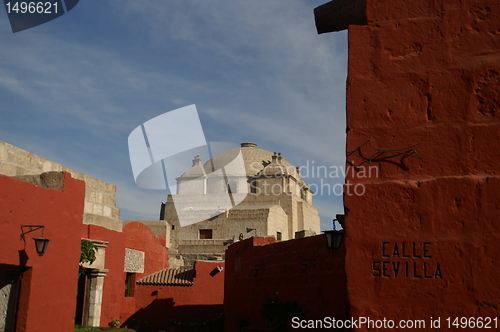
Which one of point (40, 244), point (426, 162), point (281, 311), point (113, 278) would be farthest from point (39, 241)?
point (113, 278)

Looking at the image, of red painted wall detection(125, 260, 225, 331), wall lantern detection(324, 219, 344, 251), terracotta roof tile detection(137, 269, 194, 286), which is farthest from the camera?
terracotta roof tile detection(137, 269, 194, 286)

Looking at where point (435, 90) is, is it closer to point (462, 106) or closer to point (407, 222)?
point (462, 106)

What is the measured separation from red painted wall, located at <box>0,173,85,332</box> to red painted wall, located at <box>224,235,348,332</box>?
3611 millimetres

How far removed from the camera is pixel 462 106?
3027 millimetres

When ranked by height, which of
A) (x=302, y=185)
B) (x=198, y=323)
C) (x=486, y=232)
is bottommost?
(x=198, y=323)

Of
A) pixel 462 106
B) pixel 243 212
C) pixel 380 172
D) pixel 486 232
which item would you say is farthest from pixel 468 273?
pixel 243 212

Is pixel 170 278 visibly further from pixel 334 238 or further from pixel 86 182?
pixel 334 238

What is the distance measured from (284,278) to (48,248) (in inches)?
210

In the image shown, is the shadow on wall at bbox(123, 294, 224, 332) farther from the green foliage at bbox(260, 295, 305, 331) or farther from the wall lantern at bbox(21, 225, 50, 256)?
the wall lantern at bbox(21, 225, 50, 256)

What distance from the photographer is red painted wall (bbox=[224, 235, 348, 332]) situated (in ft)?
28.7

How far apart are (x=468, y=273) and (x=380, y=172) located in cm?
72

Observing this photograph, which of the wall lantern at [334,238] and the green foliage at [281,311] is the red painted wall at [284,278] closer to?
the green foliage at [281,311]

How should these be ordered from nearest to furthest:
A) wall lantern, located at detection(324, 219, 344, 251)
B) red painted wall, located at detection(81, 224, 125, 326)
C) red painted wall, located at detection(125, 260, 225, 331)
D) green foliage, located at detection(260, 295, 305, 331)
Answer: wall lantern, located at detection(324, 219, 344, 251)
green foliage, located at detection(260, 295, 305, 331)
red painted wall, located at detection(81, 224, 125, 326)
red painted wall, located at detection(125, 260, 225, 331)

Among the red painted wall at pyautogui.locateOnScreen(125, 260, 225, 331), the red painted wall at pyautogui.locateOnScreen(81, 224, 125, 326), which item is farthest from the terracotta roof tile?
the red painted wall at pyautogui.locateOnScreen(81, 224, 125, 326)
